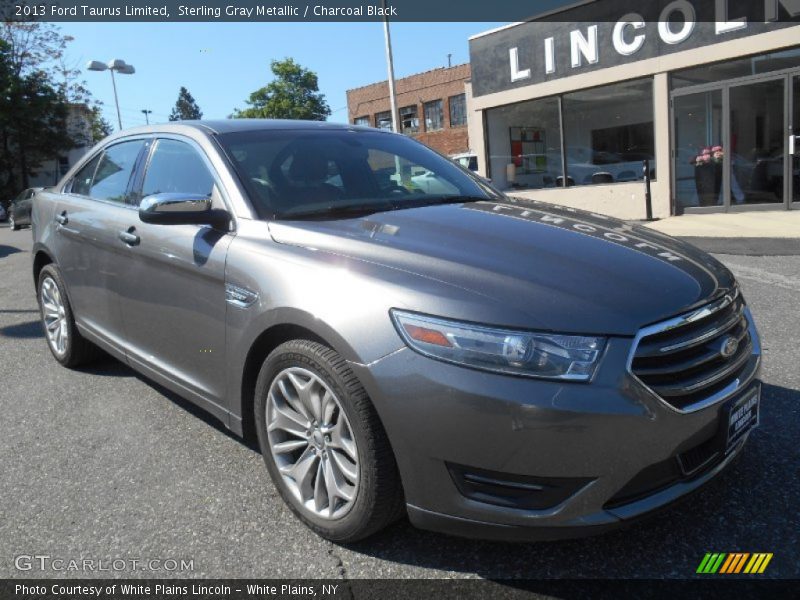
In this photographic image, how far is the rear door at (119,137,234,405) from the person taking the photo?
284 centimetres

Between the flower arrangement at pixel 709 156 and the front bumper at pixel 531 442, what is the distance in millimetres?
12262

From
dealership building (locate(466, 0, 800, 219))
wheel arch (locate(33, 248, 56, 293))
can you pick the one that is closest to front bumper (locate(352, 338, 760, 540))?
wheel arch (locate(33, 248, 56, 293))

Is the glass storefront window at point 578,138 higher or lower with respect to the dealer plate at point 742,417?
higher

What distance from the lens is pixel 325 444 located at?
238 centimetres

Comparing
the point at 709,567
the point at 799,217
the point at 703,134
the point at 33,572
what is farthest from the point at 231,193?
the point at 703,134

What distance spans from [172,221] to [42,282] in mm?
2690

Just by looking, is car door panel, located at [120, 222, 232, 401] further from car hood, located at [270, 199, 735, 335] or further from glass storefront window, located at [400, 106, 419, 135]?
glass storefront window, located at [400, 106, 419, 135]

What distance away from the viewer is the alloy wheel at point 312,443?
230cm

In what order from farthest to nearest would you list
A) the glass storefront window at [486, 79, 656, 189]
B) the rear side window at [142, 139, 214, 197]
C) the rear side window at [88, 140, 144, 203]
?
the glass storefront window at [486, 79, 656, 189]
the rear side window at [88, 140, 144, 203]
the rear side window at [142, 139, 214, 197]

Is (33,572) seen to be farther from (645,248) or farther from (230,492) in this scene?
(645,248)

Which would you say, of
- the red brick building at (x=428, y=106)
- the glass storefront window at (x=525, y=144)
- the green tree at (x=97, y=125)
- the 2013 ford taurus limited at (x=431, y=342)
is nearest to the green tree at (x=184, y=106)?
the green tree at (x=97, y=125)

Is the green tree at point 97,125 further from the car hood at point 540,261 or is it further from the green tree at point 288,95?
the car hood at point 540,261

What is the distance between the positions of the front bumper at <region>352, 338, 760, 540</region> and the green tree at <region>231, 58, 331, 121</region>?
48891 mm

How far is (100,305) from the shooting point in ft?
12.8
